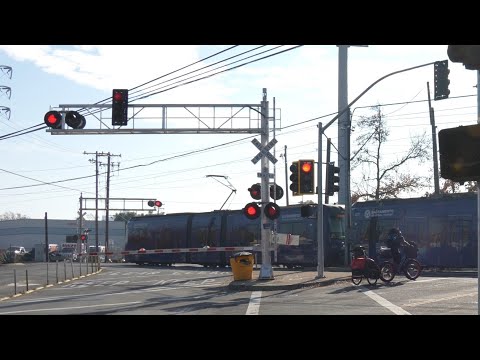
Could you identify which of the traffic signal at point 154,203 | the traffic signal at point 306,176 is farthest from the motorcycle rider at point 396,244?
the traffic signal at point 154,203

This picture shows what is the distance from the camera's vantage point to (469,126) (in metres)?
6.13

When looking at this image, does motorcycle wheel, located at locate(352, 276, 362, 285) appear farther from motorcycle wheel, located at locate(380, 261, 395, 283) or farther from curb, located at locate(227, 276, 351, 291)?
curb, located at locate(227, 276, 351, 291)

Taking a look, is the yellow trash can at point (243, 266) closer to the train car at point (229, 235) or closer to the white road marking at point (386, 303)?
the train car at point (229, 235)

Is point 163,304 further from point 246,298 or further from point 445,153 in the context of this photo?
point 445,153

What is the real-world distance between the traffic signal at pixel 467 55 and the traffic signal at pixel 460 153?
59 centimetres

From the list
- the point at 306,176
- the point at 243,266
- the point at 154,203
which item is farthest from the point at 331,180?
the point at 154,203

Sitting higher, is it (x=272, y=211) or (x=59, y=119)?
(x=59, y=119)

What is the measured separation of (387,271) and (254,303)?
21.7ft

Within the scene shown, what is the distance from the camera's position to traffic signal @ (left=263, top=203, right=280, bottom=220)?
24.3m

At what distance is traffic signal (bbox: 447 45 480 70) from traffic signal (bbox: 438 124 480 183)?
1.93ft

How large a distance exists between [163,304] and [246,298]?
251cm

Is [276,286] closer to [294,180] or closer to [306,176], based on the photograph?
[294,180]

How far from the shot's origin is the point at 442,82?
2244 cm
